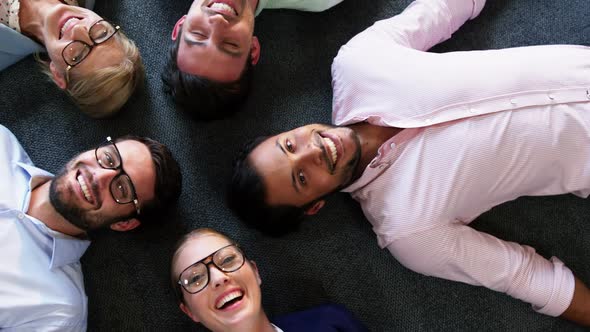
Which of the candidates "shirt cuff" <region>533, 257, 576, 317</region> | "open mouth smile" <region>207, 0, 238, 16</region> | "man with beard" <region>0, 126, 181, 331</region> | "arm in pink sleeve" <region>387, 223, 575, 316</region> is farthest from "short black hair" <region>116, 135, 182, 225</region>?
"shirt cuff" <region>533, 257, 576, 317</region>

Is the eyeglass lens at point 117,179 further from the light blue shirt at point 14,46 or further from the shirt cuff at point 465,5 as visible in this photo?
the shirt cuff at point 465,5

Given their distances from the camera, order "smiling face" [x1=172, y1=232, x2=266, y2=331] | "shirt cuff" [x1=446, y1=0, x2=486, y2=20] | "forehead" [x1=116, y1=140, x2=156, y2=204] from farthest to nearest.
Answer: "shirt cuff" [x1=446, y1=0, x2=486, y2=20]
"forehead" [x1=116, y1=140, x2=156, y2=204]
"smiling face" [x1=172, y1=232, x2=266, y2=331]

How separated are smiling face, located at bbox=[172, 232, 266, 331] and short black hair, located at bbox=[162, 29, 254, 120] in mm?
508

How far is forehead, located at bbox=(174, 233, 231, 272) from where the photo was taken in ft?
5.03

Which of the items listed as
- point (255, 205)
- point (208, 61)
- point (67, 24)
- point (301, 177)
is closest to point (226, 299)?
point (255, 205)

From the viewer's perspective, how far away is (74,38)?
5.51 ft

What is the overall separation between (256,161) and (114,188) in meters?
0.47

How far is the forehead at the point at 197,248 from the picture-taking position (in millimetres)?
1533

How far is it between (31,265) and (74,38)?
0.78 meters

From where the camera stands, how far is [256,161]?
1.58 meters

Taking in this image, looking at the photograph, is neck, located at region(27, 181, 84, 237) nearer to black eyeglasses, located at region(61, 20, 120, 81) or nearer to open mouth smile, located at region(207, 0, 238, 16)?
black eyeglasses, located at region(61, 20, 120, 81)

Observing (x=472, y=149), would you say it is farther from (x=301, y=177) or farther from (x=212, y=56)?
(x=212, y=56)

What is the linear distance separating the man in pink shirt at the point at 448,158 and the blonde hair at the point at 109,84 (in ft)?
1.78

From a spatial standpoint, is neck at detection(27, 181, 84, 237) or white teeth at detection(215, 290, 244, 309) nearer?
white teeth at detection(215, 290, 244, 309)
